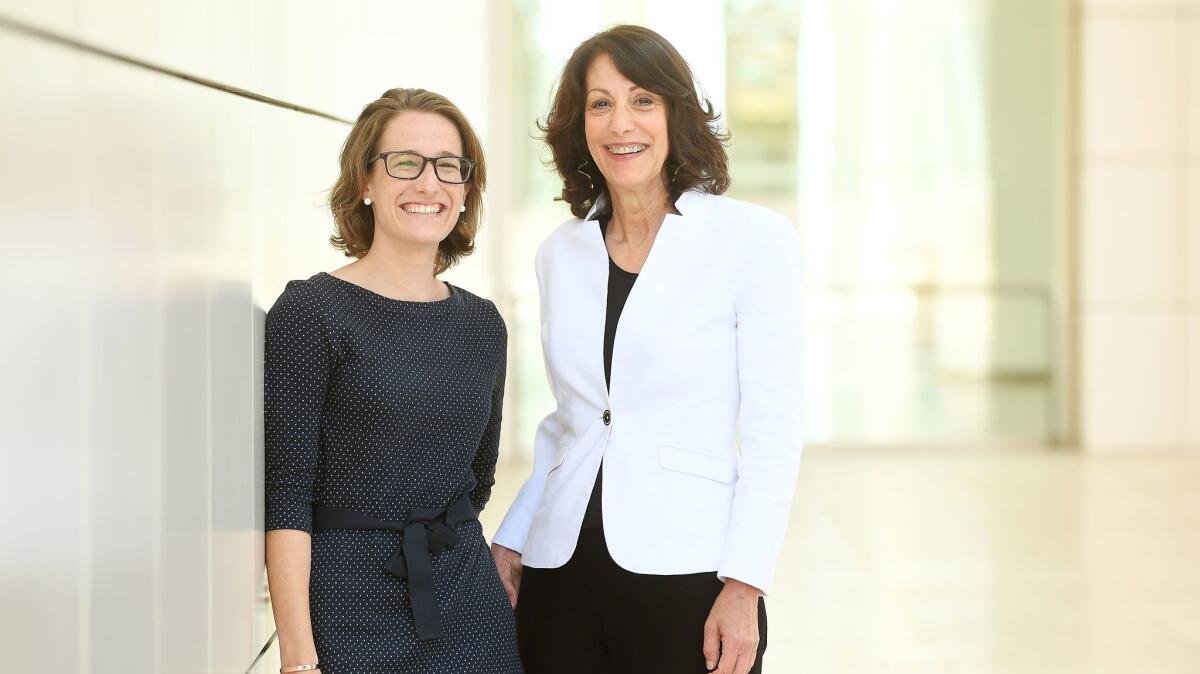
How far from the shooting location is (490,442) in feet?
8.55

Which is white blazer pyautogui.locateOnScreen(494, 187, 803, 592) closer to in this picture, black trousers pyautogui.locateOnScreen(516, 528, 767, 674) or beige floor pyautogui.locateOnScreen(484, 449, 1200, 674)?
black trousers pyautogui.locateOnScreen(516, 528, 767, 674)

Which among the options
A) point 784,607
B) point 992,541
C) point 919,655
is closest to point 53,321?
point 919,655

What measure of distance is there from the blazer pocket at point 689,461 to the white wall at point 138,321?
2.51ft

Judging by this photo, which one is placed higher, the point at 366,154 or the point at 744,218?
the point at 366,154

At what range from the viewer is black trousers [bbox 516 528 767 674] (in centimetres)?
246

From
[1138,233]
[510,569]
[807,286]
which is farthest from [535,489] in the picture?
[1138,233]

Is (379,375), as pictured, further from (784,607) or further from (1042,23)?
(1042,23)

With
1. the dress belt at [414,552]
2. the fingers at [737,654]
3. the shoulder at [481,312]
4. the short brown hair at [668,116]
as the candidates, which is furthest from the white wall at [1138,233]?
the dress belt at [414,552]

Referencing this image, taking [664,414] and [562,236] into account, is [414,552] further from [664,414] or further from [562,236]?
[562,236]

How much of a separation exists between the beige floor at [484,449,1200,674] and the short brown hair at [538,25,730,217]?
2.90 m

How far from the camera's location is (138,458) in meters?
1.60

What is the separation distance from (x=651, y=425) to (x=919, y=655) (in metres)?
3.19

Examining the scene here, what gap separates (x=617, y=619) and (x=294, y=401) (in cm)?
77

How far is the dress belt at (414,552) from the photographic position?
222cm
